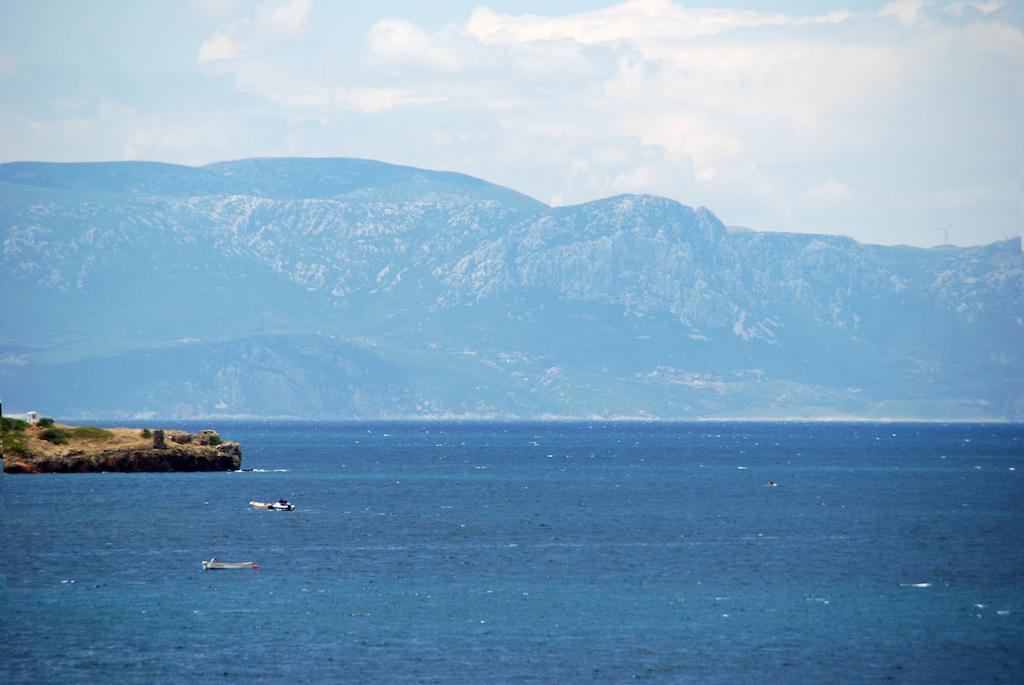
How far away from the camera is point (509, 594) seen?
8994cm

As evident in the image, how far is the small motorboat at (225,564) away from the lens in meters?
99.7

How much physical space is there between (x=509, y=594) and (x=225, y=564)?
22551mm

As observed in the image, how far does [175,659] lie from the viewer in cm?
6950

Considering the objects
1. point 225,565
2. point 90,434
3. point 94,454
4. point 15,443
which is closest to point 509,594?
point 225,565

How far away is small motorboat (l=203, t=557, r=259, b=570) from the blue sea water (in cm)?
139

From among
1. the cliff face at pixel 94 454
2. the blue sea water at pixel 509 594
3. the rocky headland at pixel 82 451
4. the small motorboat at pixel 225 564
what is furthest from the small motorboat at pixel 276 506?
the cliff face at pixel 94 454

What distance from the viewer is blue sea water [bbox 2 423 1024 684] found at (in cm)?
6888

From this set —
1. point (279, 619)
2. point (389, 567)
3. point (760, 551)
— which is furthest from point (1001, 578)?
point (279, 619)

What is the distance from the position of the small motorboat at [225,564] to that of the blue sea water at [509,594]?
1390mm

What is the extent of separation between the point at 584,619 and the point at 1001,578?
3346cm

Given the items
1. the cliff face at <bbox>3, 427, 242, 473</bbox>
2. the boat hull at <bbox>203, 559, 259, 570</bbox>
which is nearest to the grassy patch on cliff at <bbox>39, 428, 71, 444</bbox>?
the cliff face at <bbox>3, 427, 242, 473</bbox>

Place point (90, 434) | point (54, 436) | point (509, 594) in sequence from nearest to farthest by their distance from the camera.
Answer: point (509, 594)
point (54, 436)
point (90, 434)

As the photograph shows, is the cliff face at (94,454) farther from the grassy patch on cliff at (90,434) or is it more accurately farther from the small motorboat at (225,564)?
the small motorboat at (225,564)

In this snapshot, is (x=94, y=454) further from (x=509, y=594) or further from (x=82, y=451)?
(x=509, y=594)
